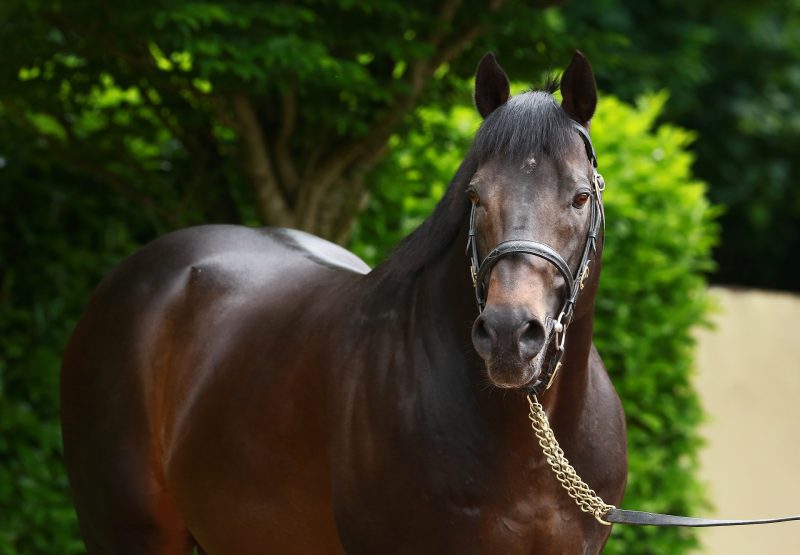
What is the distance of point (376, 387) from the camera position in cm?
306

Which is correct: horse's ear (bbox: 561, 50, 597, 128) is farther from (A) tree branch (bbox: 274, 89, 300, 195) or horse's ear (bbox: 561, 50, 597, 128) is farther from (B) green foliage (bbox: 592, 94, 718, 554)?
(B) green foliage (bbox: 592, 94, 718, 554)

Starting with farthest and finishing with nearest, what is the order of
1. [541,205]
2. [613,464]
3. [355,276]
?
[355,276], [613,464], [541,205]

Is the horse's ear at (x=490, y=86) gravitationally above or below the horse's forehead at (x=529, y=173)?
above

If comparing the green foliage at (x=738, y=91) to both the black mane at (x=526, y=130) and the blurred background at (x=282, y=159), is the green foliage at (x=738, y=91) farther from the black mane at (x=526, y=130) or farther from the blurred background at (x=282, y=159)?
the black mane at (x=526, y=130)

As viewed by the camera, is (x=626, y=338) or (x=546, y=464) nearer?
(x=546, y=464)

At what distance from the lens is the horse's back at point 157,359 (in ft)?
12.4

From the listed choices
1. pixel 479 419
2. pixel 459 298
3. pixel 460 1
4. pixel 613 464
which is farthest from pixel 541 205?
pixel 460 1

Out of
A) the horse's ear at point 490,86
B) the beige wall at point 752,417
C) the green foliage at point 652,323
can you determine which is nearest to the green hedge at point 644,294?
the green foliage at point 652,323

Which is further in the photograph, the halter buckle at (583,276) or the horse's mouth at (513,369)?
the halter buckle at (583,276)

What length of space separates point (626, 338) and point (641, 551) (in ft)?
3.80

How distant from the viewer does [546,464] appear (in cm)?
293

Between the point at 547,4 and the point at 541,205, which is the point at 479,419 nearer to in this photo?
the point at 541,205

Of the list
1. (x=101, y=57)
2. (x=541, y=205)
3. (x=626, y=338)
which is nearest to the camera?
(x=541, y=205)

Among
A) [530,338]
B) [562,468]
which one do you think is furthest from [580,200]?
[562,468]
